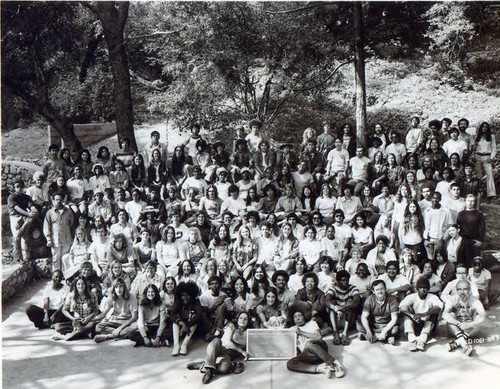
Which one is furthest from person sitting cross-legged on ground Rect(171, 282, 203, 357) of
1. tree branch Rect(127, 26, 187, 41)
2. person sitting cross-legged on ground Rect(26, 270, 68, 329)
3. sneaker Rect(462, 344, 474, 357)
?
tree branch Rect(127, 26, 187, 41)

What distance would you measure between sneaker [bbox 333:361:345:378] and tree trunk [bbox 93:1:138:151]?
764 cm

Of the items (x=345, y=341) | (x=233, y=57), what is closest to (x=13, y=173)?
(x=233, y=57)

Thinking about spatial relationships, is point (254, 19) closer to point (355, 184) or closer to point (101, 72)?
point (101, 72)

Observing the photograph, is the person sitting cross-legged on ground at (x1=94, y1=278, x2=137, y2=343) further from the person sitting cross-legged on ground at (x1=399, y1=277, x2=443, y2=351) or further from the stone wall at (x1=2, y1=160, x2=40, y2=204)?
the stone wall at (x1=2, y1=160, x2=40, y2=204)

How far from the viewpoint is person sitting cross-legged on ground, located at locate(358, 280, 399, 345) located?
731cm

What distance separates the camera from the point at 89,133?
1538 centimetres

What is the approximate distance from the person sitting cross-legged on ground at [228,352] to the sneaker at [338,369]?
109 centimetres

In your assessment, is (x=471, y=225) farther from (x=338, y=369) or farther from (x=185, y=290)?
(x=185, y=290)

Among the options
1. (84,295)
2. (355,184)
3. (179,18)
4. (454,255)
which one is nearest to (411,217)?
(454,255)

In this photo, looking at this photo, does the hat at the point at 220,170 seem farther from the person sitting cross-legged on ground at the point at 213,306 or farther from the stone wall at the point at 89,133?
the stone wall at the point at 89,133

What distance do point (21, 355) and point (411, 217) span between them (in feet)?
19.1

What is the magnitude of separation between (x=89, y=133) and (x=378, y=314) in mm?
10597

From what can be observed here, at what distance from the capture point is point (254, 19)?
1319 centimetres

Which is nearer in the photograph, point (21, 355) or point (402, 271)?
point (21, 355)
